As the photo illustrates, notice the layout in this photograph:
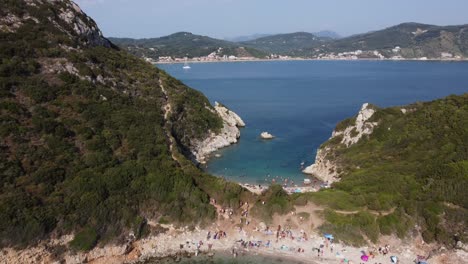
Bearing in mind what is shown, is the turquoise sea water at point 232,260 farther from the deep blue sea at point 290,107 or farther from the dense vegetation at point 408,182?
the deep blue sea at point 290,107

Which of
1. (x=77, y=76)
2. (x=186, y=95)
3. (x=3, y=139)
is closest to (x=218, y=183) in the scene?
(x=3, y=139)

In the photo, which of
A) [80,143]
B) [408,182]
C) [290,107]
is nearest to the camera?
[408,182]

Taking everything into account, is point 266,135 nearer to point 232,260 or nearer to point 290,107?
point 290,107

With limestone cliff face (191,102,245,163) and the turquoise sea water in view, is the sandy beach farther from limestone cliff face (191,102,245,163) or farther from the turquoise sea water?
limestone cliff face (191,102,245,163)

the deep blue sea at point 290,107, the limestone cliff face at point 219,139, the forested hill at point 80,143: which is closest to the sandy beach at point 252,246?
the forested hill at point 80,143

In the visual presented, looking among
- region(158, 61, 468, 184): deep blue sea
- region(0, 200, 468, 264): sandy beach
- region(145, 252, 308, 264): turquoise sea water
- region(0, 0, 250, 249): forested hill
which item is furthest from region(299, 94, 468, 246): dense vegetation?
region(0, 0, 250, 249): forested hill

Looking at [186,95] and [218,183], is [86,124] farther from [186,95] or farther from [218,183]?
[186,95]

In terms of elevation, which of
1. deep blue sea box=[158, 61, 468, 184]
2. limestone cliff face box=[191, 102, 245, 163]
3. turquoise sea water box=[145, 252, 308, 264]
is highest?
limestone cliff face box=[191, 102, 245, 163]

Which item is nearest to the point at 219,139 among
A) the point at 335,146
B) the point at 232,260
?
the point at 335,146
